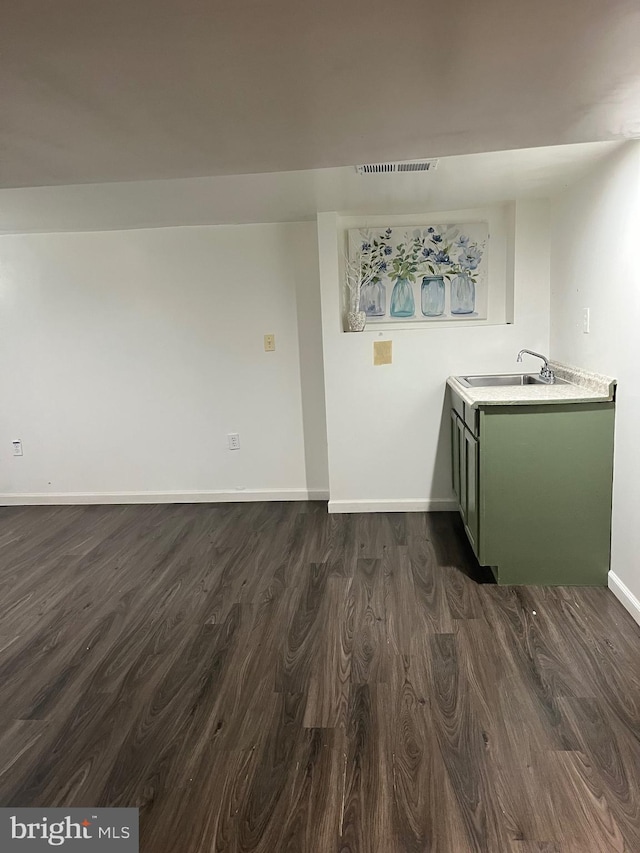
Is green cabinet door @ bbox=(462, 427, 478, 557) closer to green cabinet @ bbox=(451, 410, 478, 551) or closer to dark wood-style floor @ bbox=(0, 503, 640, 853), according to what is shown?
green cabinet @ bbox=(451, 410, 478, 551)

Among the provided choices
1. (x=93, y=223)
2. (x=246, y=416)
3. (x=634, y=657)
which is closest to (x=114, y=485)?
(x=246, y=416)

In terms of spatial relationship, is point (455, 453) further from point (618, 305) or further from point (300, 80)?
point (300, 80)

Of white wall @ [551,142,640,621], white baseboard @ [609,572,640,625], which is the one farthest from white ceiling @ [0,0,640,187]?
white baseboard @ [609,572,640,625]

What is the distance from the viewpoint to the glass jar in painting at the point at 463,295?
3883mm

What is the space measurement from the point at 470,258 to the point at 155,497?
2944mm

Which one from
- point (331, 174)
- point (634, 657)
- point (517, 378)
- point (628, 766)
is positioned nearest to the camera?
point (628, 766)

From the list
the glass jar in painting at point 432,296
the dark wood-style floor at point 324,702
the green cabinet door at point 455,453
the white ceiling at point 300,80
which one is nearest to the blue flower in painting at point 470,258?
the glass jar in painting at point 432,296

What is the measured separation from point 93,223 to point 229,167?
6.96 ft

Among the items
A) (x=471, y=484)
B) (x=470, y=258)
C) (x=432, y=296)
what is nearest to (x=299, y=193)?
(x=432, y=296)

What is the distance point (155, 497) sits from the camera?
4508 millimetres

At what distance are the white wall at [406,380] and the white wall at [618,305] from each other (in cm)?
51

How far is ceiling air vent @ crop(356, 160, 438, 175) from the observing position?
2670mm

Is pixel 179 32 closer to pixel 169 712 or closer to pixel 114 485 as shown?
pixel 169 712

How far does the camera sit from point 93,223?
12.8ft
